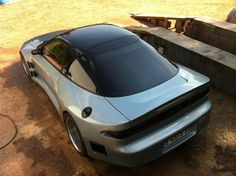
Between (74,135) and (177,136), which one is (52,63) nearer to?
(74,135)

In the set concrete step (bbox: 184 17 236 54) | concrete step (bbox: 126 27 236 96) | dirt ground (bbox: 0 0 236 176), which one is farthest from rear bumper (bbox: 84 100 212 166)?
concrete step (bbox: 184 17 236 54)

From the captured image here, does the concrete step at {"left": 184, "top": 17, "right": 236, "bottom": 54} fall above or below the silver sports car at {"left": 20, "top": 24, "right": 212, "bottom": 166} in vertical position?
below

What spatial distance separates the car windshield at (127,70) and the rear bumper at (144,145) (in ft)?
1.96

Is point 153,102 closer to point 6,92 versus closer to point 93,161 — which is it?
point 93,161

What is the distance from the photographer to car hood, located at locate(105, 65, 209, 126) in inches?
132

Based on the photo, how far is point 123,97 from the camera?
361 cm

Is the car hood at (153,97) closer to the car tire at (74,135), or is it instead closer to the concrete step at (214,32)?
the car tire at (74,135)

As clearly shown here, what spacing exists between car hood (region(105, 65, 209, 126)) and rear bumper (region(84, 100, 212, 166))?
0.96 ft

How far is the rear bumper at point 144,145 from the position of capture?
3359 millimetres

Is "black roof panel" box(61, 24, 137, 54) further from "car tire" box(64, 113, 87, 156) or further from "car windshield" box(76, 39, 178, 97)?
"car tire" box(64, 113, 87, 156)

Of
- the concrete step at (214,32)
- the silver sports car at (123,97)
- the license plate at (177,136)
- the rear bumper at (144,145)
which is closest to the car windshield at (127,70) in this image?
the silver sports car at (123,97)

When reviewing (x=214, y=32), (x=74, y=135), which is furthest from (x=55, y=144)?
(x=214, y=32)

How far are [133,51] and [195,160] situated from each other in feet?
6.08

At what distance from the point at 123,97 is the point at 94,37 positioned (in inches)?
53.6
